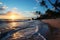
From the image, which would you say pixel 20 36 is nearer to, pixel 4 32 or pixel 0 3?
pixel 4 32

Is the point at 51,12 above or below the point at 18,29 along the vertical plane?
Answer: above

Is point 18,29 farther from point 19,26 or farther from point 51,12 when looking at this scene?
point 51,12

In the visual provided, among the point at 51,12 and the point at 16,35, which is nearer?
the point at 16,35

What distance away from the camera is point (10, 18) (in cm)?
151

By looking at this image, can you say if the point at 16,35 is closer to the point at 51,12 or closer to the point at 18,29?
the point at 18,29

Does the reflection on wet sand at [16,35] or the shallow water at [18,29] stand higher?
the shallow water at [18,29]

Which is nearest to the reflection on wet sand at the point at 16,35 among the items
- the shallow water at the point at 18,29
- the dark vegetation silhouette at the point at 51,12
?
the shallow water at the point at 18,29

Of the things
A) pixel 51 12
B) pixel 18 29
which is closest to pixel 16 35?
pixel 18 29

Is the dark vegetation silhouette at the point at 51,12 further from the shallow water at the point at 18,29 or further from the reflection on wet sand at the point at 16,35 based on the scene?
the reflection on wet sand at the point at 16,35

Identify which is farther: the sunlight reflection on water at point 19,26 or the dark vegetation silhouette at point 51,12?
the dark vegetation silhouette at point 51,12

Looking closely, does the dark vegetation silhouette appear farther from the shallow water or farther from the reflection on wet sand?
the reflection on wet sand

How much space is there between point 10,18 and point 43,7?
1.31 feet

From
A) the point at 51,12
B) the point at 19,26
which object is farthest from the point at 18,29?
the point at 51,12

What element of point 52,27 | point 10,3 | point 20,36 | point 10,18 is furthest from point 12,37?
point 52,27
